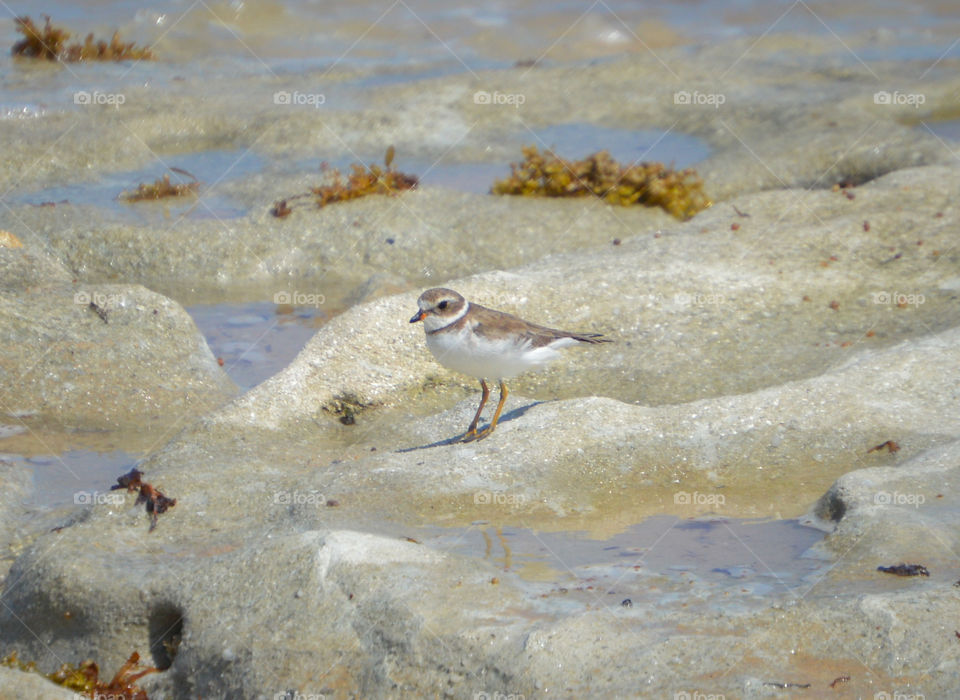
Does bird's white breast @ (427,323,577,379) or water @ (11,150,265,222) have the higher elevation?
bird's white breast @ (427,323,577,379)

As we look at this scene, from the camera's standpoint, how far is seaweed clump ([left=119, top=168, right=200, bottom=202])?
11.7 m

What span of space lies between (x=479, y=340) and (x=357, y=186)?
546cm

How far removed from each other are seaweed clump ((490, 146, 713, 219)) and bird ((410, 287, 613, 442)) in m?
5.15

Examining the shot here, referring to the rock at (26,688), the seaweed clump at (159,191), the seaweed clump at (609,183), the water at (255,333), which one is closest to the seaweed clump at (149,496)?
the rock at (26,688)

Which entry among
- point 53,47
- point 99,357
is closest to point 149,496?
point 99,357

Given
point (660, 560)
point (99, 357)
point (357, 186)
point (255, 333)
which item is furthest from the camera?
point (357, 186)

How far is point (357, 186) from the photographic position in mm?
11500

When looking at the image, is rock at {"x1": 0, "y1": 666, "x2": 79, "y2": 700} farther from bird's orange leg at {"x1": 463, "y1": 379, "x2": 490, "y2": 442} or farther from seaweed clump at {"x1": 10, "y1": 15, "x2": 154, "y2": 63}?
seaweed clump at {"x1": 10, "y1": 15, "x2": 154, "y2": 63}

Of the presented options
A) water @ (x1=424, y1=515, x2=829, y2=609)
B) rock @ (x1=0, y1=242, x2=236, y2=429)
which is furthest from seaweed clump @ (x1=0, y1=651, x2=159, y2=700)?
rock @ (x1=0, y1=242, x2=236, y2=429)

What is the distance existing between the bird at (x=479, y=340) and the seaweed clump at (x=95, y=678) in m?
2.45

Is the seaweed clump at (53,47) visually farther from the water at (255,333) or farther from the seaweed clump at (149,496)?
the seaweed clump at (149,496)

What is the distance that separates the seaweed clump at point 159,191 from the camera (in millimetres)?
11680

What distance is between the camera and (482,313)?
6.68 meters

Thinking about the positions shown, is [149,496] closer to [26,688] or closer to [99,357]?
[26,688]
